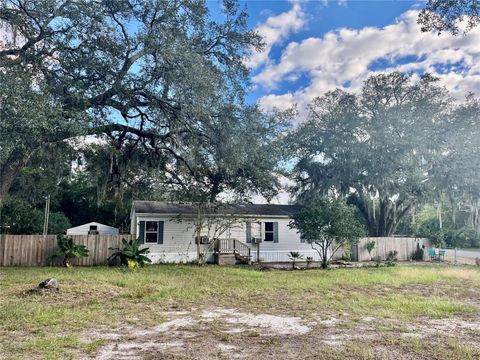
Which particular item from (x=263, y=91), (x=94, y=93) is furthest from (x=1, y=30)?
(x=263, y=91)

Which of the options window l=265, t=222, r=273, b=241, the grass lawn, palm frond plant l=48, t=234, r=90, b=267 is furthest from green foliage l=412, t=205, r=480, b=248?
palm frond plant l=48, t=234, r=90, b=267

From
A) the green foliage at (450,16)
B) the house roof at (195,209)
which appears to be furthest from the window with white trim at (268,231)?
the green foliage at (450,16)

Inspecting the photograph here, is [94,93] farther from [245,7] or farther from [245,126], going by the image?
[245,7]

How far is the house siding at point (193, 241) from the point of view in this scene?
17.6 metres

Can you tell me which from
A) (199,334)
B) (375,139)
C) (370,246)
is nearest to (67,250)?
(199,334)

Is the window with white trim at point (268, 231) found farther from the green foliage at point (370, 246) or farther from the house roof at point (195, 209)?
the green foliage at point (370, 246)

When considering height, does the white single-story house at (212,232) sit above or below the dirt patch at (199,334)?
above

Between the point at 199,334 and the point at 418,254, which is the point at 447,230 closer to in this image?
the point at 418,254

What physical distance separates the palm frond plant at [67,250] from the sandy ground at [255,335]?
884 cm

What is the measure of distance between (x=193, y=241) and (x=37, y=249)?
22.1ft

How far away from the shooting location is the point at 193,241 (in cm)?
1816

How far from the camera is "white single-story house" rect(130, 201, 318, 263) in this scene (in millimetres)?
17469

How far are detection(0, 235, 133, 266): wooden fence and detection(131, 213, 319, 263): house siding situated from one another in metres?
2.33

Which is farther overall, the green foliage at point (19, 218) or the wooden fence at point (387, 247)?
the green foliage at point (19, 218)
